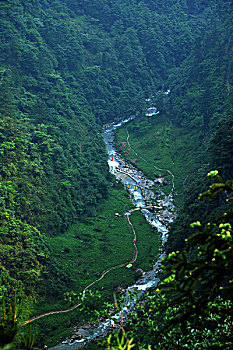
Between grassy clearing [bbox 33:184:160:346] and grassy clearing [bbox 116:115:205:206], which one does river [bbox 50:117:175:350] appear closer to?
grassy clearing [bbox 33:184:160:346]

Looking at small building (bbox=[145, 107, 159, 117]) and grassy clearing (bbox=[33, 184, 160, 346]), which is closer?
grassy clearing (bbox=[33, 184, 160, 346])

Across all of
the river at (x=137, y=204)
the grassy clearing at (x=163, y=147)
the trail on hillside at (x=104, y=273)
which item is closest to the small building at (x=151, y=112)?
the grassy clearing at (x=163, y=147)

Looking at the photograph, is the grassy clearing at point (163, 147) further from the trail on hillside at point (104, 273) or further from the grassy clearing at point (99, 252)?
the grassy clearing at point (99, 252)

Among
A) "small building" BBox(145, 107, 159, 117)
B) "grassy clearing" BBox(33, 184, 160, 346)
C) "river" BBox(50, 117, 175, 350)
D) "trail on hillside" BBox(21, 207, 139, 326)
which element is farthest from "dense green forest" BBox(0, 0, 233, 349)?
"small building" BBox(145, 107, 159, 117)

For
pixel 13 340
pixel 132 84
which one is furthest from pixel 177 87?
pixel 13 340

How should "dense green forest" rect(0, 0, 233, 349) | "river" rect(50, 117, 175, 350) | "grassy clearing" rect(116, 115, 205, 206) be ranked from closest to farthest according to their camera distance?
"river" rect(50, 117, 175, 350)
"dense green forest" rect(0, 0, 233, 349)
"grassy clearing" rect(116, 115, 205, 206)
